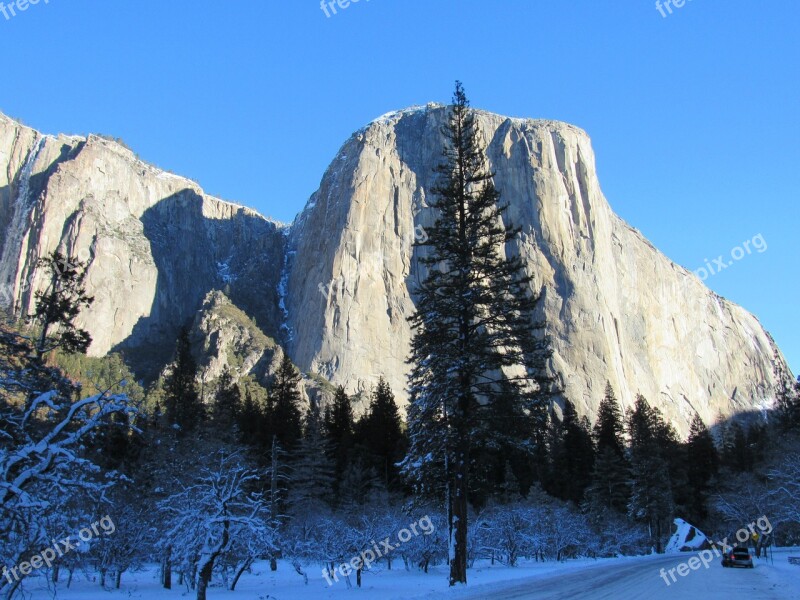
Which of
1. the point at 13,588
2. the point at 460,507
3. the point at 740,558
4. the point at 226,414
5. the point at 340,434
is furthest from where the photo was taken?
the point at 340,434

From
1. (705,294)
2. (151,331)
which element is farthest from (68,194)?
(705,294)

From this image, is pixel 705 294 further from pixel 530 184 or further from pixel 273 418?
pixel 273 418

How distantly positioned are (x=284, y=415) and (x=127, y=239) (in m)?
106

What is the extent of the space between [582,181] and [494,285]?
435 ft

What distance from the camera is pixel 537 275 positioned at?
127688mm

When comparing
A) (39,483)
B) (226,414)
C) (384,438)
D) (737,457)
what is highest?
(226,414)

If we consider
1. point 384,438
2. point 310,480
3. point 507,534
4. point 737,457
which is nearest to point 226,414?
point 310,480

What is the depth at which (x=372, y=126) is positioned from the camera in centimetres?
15100

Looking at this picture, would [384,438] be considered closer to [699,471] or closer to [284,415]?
[284,415]

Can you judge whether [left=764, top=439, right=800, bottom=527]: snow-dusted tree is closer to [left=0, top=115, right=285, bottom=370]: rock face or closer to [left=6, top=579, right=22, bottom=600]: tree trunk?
[left=6, top=579, right=22, bottom=600]: tree trunk

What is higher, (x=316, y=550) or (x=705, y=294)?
(x=705, y=294)

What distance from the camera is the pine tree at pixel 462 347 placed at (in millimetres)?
17953

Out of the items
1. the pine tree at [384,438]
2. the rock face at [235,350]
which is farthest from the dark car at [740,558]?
the rock face at [235,350]

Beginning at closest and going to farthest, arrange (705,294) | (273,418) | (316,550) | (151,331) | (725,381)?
(316,550) < (273,418) < (151,331) < (725,381) < (705,294)
